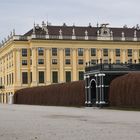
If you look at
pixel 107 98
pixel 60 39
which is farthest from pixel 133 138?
pixel 60 39

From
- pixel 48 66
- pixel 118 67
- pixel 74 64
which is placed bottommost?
pixel 118 67

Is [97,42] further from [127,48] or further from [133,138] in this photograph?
[133,138]

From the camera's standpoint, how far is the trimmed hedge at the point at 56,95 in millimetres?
77875

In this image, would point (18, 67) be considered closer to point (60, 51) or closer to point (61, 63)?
point (61, 63)

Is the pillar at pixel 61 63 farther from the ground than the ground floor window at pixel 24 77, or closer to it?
farther from the ground

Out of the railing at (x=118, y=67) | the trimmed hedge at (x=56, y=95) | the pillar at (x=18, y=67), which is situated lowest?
the trimmed hedge at (x=56, y=95)

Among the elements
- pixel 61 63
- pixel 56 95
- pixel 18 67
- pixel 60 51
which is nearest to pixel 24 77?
pixel 18 67

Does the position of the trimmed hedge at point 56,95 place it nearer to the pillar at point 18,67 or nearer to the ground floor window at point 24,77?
the pillar at point 18,67

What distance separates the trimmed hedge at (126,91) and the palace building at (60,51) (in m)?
60.0

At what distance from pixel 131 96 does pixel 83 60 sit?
241 feet

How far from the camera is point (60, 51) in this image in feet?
419

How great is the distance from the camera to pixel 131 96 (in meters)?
57.4

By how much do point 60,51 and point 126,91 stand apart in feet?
229

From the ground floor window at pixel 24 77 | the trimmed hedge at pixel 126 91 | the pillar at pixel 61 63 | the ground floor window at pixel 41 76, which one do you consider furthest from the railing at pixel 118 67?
the ground floor window at pixel 24 77
